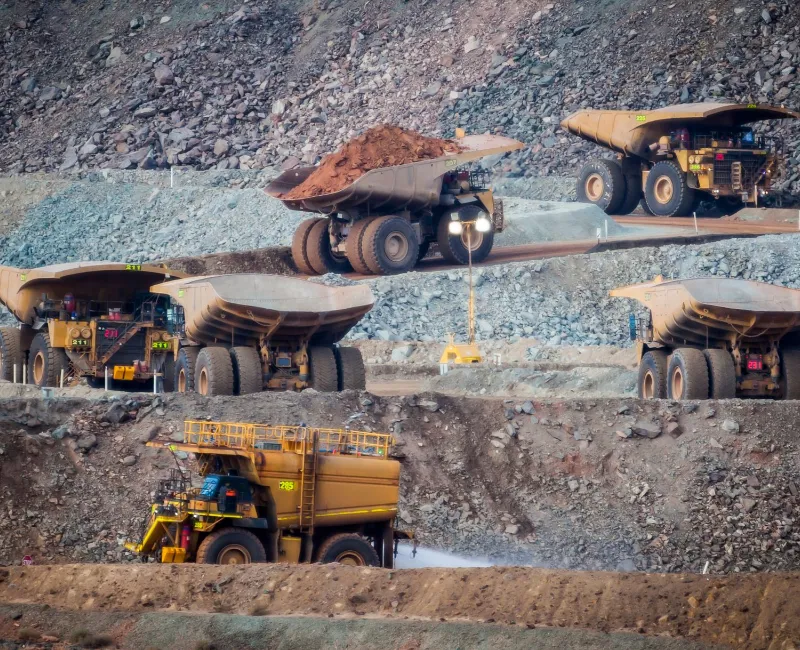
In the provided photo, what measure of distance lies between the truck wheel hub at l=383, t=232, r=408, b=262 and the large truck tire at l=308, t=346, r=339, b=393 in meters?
11.7

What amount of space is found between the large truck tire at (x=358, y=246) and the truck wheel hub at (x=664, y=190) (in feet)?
33.6

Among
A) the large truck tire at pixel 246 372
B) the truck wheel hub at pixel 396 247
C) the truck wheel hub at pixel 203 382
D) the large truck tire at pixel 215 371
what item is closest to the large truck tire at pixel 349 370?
the large truck tire at pixel 246 372

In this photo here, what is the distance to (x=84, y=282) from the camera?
2862 centimetres

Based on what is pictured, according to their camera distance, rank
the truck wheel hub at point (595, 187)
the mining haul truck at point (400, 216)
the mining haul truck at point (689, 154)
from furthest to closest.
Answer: the truck wheel hub at point (595, 187) → the mining haul truck at point (689, 154) → the mining haul truck at point (400, 216)

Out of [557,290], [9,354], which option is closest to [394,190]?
[557,290]

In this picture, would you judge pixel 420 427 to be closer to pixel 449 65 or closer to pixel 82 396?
pixel 82 396

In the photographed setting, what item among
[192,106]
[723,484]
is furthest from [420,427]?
[192,106]

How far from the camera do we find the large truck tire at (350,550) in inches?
687

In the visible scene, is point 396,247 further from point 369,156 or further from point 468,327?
point 468,327

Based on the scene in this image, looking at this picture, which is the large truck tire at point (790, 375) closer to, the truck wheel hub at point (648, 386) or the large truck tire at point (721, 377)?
the large truck tire at point (721, 377)

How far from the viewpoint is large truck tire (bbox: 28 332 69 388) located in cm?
2794

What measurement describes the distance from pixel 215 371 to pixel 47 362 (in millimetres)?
4989

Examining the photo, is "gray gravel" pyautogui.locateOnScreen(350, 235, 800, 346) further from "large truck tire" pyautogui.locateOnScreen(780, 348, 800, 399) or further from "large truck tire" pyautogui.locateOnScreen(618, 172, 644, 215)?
"large truck tire" pyautogui.locateOnScreen(780, 348, 800, 399)

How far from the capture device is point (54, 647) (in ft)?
45.2
